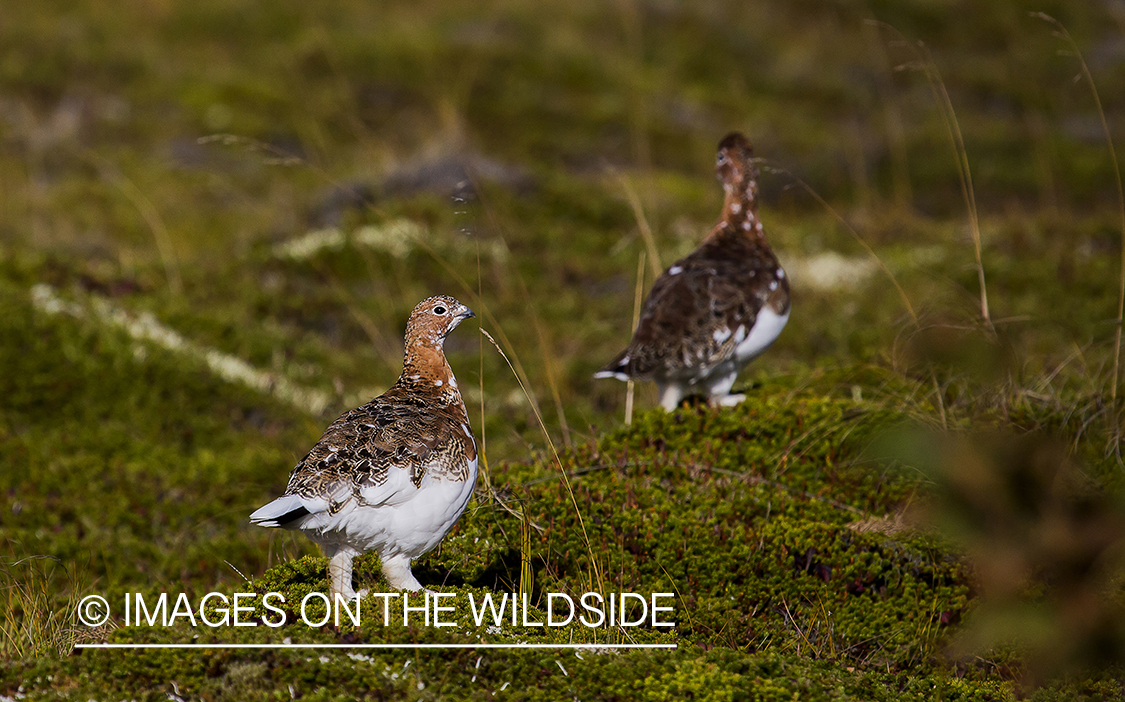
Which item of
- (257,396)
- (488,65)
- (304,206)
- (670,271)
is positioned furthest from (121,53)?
(670,271)

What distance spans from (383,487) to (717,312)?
3490 millimetres

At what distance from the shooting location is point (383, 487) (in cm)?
435

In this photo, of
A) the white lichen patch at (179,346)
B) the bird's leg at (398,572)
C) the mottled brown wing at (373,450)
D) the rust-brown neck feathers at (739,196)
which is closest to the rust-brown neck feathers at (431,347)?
the mottled brown wing at (373,450)

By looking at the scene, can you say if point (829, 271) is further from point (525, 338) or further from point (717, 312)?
point (717, 312)

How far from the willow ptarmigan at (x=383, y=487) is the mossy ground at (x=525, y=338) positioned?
1.16ft

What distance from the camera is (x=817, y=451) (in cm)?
724

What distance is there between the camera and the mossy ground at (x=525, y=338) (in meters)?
5.07

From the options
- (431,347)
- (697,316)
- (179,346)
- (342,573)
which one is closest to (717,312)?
(697,316)

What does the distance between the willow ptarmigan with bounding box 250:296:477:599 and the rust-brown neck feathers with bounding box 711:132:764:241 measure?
3664 millimetres

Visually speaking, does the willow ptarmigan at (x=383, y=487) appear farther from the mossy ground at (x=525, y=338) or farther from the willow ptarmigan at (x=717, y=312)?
the willow ptarmigan at (x=717, y=312)

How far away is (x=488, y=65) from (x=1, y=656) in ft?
70.0

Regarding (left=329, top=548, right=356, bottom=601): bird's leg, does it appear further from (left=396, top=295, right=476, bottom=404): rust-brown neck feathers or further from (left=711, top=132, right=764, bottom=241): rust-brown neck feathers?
(left=711, top=132, right=764, bottom=241): rust-brown neck feathers

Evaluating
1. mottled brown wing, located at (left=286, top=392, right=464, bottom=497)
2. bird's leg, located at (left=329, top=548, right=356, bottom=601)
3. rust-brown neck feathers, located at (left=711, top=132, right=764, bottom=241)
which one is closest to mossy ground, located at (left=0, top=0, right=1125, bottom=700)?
bird's leg, located at (left=329, top=548, right=356, bottom=601)

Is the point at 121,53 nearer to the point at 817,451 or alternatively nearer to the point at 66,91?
the point at 66,91
